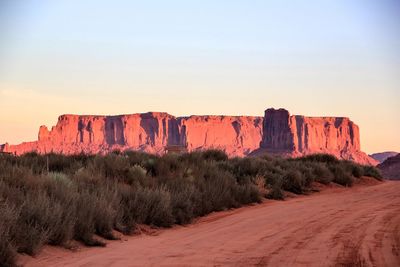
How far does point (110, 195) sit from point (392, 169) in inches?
2242

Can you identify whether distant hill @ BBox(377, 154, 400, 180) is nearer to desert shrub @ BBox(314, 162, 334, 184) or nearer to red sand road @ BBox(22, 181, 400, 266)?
desert shrub @ BBox(314, 162, 334, 184)

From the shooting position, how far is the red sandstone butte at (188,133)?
169 metres

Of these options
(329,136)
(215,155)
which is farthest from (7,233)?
(329,136)

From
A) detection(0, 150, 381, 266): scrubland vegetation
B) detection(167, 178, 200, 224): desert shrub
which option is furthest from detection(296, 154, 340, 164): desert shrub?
detection(167, 178, 200, 224): desert shrub

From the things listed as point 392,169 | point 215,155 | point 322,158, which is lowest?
point 392,169

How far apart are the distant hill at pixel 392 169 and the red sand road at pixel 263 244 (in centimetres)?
4518

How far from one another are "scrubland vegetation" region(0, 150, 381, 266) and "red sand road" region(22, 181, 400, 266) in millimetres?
437

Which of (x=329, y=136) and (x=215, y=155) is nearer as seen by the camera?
(x=215, y=155)

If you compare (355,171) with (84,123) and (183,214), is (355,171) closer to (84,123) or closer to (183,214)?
(183,214)

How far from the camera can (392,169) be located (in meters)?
64.4

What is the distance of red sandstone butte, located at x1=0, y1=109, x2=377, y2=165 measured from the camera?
16900cm

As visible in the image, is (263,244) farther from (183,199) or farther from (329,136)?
(329,136)

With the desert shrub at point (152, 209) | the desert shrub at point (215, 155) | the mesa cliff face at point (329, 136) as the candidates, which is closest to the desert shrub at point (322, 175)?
the desert shrub at point (215, 155)

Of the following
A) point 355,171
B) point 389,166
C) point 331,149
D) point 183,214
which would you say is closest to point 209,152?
point 355,171
